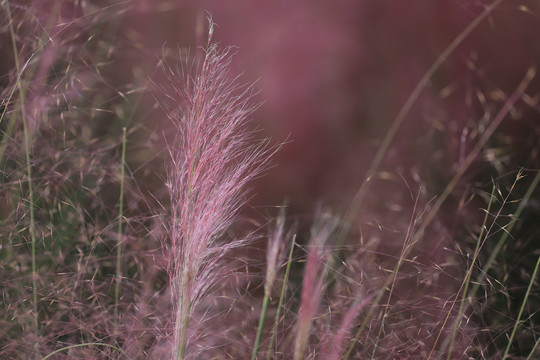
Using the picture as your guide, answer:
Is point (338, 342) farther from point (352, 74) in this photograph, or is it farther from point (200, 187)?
point (352, 74)

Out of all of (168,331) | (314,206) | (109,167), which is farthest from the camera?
(314,206)

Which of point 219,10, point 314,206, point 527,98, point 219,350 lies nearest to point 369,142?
point 314,206

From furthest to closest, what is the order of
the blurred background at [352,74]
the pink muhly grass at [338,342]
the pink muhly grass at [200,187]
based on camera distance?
the blurred background at [352,74], the pink muhly grass at [338,342], the pink muhly grass at [200,187]

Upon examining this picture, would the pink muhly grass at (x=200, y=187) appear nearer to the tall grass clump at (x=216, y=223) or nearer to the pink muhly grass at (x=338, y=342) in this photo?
the tall grass clump at (x=216, y=223)

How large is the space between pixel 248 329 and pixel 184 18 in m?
0.87

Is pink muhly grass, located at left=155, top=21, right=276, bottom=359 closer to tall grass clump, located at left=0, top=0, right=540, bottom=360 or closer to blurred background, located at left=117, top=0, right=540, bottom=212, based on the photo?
tall grass clump, located at left=0, top=0, right=540, bottom=360

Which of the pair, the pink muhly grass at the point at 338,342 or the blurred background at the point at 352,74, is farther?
the blurred background at the point at 352,74

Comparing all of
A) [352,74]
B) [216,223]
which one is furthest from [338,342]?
[352,74]

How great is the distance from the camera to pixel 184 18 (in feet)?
5.68

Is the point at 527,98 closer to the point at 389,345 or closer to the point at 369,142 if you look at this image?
the point at 369,142

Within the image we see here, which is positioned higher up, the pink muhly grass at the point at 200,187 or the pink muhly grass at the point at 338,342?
the pink muhly grass at the point at 200,187

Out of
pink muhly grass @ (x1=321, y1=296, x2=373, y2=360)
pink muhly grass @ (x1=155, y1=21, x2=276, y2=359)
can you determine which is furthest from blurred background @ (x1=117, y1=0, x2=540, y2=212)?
pink muhly grass @ (x1=155, y1=21, x2=276, y2=359)

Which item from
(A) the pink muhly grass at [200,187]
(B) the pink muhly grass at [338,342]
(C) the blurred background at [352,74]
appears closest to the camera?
(A) the pink muhly grass at [200,187]

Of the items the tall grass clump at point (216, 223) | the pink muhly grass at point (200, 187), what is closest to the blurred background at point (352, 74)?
the tall grass clump at point (216, 223)
